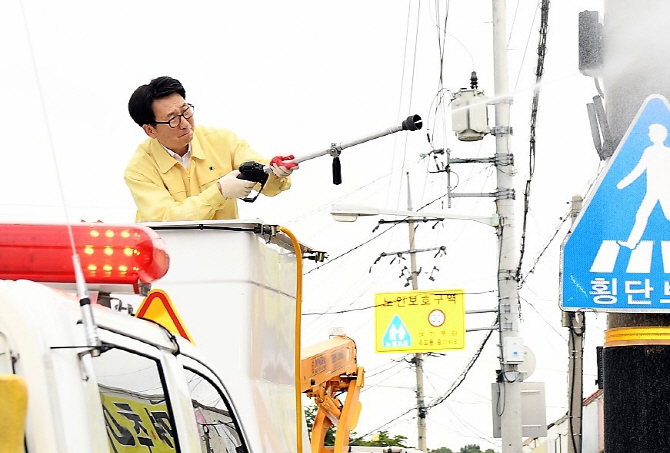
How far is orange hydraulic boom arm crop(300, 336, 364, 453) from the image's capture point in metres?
7.44

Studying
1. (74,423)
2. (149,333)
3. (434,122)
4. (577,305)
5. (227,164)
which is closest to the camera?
(74,423)

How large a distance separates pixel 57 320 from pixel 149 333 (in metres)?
0.75

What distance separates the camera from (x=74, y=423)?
231 centimetres

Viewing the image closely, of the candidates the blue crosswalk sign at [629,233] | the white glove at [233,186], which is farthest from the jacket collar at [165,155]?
the blue crosswalk sign at [629,233]

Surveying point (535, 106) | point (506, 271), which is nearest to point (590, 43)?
point (535, 106)

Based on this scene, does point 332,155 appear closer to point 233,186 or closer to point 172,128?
point 233,186

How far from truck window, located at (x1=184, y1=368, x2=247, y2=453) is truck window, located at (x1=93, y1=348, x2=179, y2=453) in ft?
1.23

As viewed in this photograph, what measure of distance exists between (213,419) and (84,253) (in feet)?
4.44

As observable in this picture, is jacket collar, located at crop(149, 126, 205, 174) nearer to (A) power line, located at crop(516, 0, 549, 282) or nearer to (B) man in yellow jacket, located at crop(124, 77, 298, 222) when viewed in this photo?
(B) man in yellow jacket, located at crop(124, 77, 298, 222)

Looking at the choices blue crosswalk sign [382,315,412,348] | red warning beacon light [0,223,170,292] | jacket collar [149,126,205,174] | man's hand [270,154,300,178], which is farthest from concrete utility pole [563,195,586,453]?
blue crosswalk sign [382,315,412,348]

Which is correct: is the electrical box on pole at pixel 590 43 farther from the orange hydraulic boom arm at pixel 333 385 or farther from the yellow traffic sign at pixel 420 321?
the yellow traffic sign at pixel 420 321

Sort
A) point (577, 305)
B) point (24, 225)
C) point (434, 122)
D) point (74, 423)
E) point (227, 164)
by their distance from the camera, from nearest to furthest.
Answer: point (74, 423) → point (24, 225) → point (577, 305) → point (227, 164) → point (434, 122)

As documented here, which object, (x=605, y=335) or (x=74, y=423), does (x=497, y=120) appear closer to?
(x=605, y=335)

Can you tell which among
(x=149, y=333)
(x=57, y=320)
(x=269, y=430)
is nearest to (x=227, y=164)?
(x=269, y=430)
